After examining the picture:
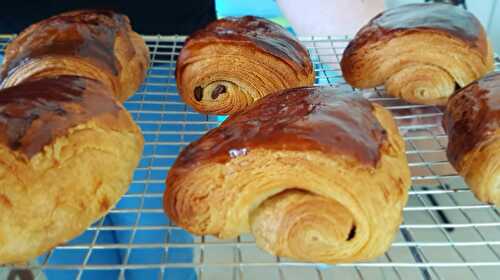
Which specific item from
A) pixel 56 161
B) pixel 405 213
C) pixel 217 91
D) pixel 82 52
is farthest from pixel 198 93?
pixel 405 213

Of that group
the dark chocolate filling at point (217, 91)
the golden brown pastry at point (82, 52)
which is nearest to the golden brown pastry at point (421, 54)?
the dark chocolate filling at point (217, 91)

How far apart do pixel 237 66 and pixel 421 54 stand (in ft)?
1.41

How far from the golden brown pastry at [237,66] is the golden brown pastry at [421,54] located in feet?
0.51

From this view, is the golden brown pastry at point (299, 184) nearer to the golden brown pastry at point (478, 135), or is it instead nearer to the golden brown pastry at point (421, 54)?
the golden brown pastry at point (478, 135)

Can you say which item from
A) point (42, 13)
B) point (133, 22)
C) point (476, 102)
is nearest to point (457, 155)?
point (476, 102)

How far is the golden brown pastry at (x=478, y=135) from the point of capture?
0.99m

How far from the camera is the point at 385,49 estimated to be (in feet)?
4.31

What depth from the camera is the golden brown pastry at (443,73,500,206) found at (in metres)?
0.99

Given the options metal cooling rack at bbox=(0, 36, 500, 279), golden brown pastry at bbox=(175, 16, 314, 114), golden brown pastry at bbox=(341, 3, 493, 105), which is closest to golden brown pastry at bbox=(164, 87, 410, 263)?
metal cooling rack at bbox=(0, 36, 500, 279)

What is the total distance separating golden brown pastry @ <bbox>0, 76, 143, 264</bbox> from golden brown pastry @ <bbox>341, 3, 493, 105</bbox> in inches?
24.0

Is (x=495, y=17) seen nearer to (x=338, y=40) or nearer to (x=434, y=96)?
(x=338, y=40)

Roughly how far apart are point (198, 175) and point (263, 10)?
2.39 metres

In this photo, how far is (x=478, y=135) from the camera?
40.5 inches

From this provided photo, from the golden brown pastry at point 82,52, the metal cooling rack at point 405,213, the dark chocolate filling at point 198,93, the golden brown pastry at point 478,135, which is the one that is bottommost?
the metal cooling rack at point 405,213
